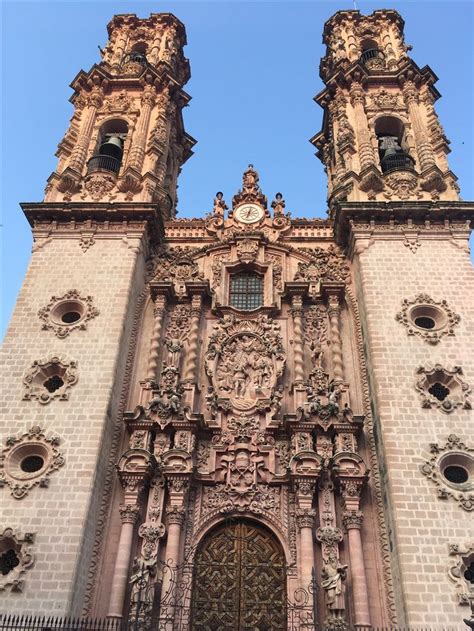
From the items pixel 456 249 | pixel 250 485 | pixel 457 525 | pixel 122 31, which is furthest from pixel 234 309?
pixel 122 31

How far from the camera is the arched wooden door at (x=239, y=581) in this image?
12.7 m

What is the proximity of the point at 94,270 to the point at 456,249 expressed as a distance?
32.3 feet

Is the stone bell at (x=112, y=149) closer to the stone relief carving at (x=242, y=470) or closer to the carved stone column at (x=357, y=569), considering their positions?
the stone relief carving at (x=242, y=470)

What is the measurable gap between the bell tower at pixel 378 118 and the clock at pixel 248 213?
2394mm

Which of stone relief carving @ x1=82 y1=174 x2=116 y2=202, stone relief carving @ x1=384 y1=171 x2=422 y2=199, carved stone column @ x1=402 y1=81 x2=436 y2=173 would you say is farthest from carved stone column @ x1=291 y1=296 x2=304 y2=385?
stone relief carving @ x1=82 y1=174 x2=116 y2=202

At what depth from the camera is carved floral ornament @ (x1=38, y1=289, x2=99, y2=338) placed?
1602cm

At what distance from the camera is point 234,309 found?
17500 mm

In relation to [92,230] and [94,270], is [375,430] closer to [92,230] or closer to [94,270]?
[94,270]

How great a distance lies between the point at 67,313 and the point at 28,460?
4221 mm

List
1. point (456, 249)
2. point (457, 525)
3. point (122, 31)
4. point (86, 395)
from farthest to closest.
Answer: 1. point (122, 31)
2. point (456, 249)
3. point (86, 395)
4. point (457, 525)

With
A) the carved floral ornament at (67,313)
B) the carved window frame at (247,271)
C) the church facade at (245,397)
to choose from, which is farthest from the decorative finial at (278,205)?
the carved floral ornament at (67,313)

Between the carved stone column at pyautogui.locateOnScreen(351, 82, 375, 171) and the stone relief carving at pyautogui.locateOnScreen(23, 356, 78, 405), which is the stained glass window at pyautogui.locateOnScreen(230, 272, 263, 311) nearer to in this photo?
the carved stone column at pyautogui.locateOnScreen(351, 82, 375, 171)

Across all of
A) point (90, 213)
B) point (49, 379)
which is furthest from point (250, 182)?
point (49, 379)

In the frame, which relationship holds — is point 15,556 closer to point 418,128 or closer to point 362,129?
point 362,129
